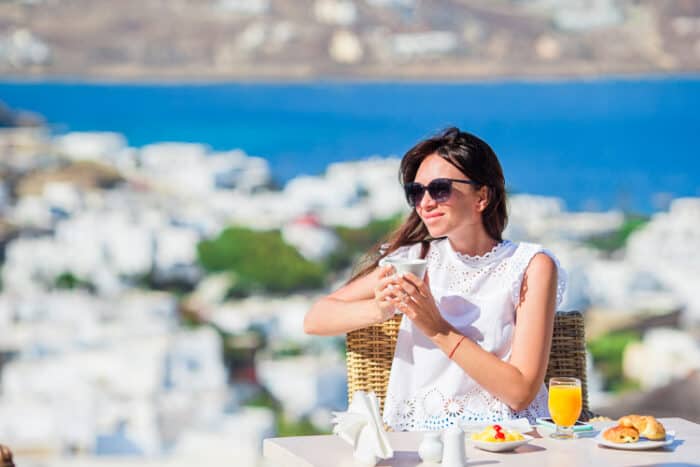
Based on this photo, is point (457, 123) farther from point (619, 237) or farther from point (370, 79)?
point (619, 237)

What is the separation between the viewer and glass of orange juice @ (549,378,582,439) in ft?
6.22

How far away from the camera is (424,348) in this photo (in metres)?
2.31

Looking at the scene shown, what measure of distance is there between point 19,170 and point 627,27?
3346 mm

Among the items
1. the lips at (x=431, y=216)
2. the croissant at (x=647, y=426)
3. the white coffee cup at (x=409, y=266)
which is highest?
the lips at (x=431, y=216)

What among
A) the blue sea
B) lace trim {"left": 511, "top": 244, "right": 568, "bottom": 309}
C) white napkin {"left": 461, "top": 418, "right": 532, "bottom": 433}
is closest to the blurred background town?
the blue sea

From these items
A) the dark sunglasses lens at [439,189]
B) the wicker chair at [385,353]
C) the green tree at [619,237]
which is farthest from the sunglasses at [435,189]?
the green tree at [619,237]

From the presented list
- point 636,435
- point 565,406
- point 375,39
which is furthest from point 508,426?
point 375,39

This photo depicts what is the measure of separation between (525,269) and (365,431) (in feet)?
2.10

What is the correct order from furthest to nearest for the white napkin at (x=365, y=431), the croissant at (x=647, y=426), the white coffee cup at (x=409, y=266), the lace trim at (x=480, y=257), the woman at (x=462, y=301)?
the lace trim at (x=480, y=257)
the woman at (x=462, y=301)
the white coffee cup at (x=409, y=266)
the croissant at (x=647, y=426)
the white napkin at (x=365, y=431)

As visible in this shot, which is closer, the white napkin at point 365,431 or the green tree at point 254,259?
the white napkin at point 365,431

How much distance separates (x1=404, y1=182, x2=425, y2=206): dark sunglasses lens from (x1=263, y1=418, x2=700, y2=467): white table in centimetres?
50

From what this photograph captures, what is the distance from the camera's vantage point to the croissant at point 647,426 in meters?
1.84

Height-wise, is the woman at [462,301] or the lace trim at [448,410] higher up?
the woman at [462,301]

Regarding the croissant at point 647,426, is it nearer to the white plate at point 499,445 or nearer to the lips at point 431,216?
the white plate at point 499,445
